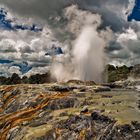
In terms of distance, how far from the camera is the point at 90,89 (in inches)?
4916

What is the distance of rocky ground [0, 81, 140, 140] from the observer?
67.1m

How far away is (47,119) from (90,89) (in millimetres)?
41996

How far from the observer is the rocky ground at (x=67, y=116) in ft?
220

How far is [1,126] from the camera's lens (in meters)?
95.4

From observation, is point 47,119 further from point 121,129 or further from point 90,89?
point 90,89

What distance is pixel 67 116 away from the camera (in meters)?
83.2

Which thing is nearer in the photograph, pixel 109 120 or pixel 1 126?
pixel 109 120

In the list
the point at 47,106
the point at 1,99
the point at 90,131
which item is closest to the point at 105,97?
the point at 47,106

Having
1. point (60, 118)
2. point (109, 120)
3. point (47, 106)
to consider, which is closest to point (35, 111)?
point (47, 106)

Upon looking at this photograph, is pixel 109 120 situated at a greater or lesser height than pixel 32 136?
greater

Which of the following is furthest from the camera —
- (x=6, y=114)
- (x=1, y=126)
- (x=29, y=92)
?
(x=29, y=92)

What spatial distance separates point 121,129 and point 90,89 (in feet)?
201

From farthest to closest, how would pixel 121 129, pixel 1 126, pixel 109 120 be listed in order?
1. pixel 1 126
2. pixel 109 120
3. pixel 121 129

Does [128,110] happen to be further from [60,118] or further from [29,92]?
[29,92]
